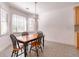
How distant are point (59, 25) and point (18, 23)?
114 inches

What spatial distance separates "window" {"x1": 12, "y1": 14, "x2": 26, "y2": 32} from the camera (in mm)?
6360

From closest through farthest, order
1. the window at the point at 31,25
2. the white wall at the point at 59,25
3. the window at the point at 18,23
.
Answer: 1. the white wall at the point at 59,25
2. the window at the point at 18,23
3. the window at the point at 31,25

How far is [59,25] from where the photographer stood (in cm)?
648

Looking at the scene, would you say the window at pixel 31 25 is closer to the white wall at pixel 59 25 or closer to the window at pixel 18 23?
the window at pixel 18 23

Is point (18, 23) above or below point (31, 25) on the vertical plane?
above

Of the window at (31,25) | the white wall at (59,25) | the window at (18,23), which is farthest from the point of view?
the window at (31,25)

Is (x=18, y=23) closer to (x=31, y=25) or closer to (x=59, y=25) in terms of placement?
(x=31, y=25)

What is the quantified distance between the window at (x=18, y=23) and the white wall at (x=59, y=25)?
151 cm

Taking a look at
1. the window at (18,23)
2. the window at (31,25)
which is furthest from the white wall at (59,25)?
the window at (18,23)

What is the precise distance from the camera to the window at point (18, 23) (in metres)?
6.36

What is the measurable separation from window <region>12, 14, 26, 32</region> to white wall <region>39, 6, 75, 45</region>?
1.51 meters

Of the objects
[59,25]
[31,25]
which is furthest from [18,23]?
[59,25]

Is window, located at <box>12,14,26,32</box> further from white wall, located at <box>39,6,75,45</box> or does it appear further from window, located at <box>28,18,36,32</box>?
white wall, located at <box>39,6,75,45</box>

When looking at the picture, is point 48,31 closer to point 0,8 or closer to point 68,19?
point 68,19
